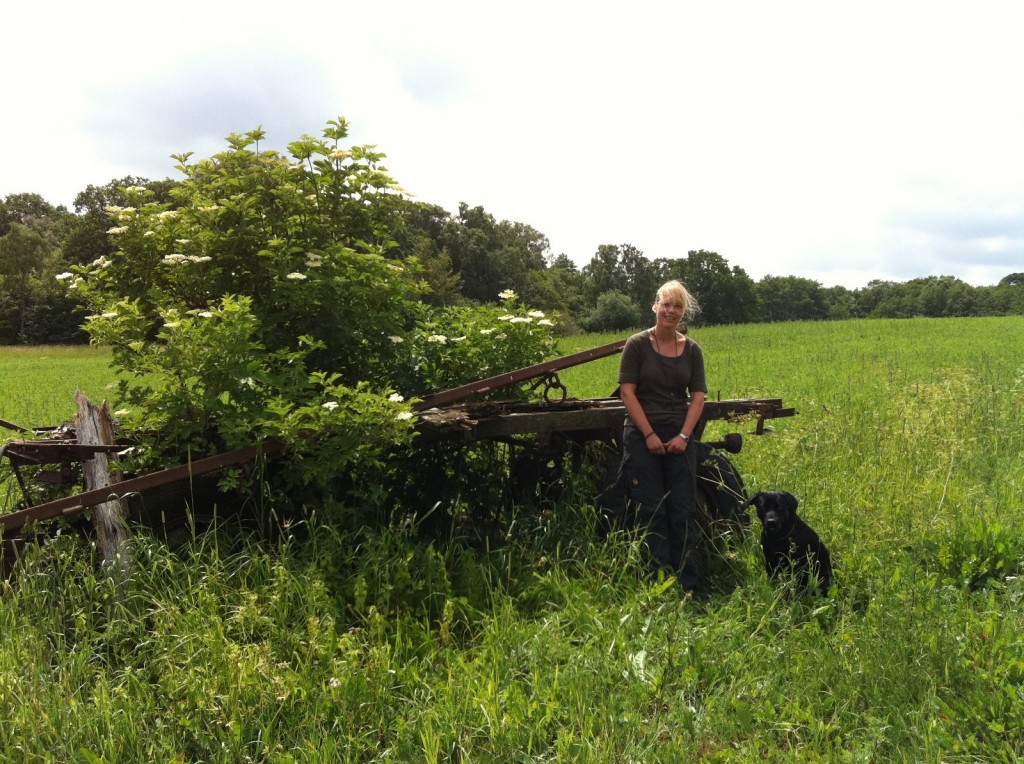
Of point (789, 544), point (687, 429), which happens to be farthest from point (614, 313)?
point (789, 544)

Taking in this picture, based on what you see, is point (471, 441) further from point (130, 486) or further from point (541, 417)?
point (130, 486)

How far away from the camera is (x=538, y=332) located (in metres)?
6.18

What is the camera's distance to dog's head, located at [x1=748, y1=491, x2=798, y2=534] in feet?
14.2

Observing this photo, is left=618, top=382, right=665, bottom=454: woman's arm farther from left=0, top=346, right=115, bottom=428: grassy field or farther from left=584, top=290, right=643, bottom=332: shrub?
left=584, top=290, right=643, bottom=332: shrub

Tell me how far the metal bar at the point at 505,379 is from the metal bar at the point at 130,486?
1081 mm

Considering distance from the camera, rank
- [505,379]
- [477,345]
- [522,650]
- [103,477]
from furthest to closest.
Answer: [477,345] < [505,379] < [103,477] < [522,650]

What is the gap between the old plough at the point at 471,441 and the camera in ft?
14.6

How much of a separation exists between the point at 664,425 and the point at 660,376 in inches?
12.9

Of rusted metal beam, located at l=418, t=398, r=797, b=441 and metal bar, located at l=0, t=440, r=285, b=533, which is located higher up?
rusted metal beam, located at l=418, t=398, r=797, b=441

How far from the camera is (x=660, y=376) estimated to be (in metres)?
4.93

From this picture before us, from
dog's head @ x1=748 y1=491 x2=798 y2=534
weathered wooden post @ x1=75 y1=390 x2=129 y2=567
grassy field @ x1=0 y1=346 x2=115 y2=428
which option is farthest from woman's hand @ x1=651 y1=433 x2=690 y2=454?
grassy field @ x1=0 y1=346 x2=115 y2=428

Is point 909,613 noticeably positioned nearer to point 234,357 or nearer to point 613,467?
point 613,467

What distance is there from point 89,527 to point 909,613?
15.9 feet

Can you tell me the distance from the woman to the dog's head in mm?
541
